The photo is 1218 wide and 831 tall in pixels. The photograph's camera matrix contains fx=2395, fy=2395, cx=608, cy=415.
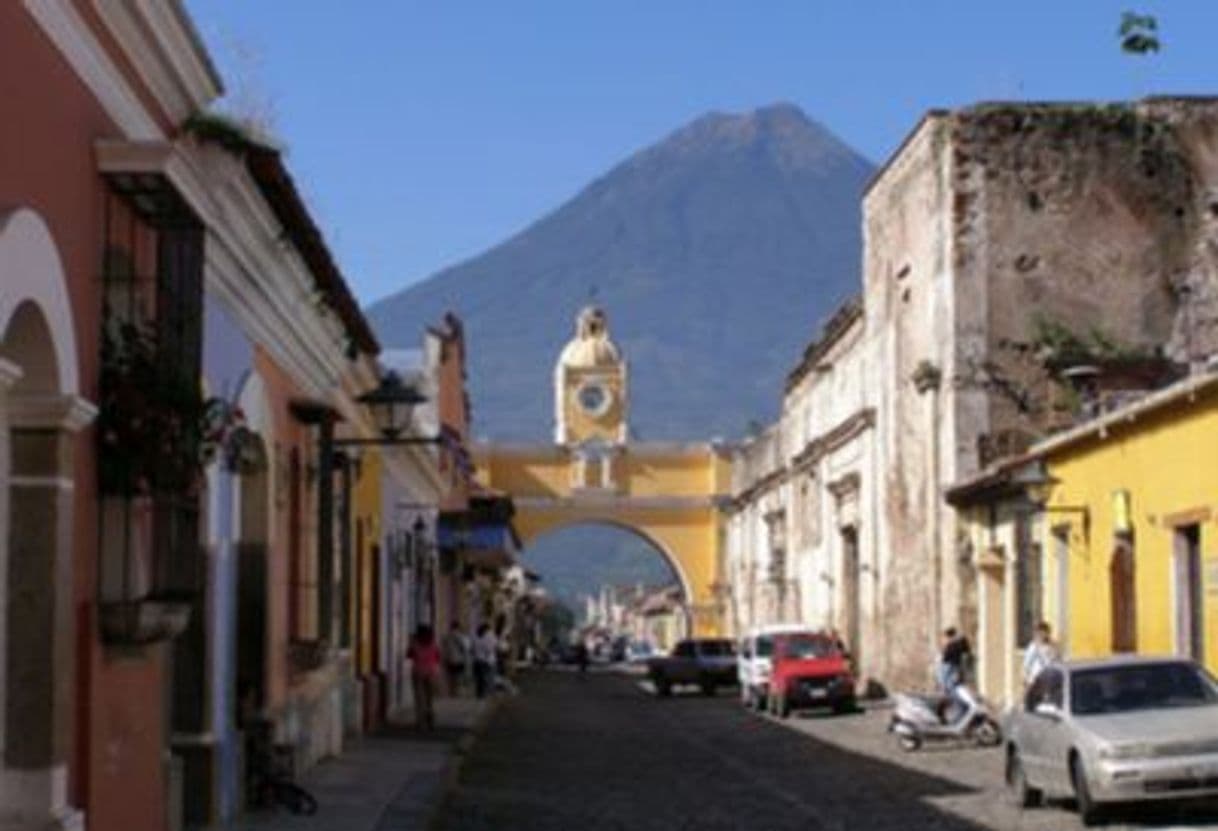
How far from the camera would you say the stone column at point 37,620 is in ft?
29.3

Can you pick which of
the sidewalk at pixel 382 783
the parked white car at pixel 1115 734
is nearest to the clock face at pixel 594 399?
the sidewalk at pixel 382 783

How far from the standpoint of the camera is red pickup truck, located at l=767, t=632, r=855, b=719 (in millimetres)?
38281

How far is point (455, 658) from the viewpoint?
45.2 meters

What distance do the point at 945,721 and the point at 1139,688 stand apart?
9.91 metres

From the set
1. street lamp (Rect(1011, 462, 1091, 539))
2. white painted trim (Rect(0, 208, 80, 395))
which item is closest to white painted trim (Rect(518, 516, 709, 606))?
street lamp (Rect(1011, 462, 1091, 539))

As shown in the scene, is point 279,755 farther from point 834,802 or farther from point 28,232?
point 28,232

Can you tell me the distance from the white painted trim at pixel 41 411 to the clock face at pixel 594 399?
2916 inches

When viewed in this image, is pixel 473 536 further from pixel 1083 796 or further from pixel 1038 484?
pixel 1083 796

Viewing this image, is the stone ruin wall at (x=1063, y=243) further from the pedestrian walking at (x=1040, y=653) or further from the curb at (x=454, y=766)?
the curb at (x=454, y=766)

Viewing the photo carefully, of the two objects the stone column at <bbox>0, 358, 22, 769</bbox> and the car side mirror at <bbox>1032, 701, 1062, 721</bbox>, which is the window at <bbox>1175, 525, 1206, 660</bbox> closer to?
the car side mirror at <bbox>1032, 701, 1062, 721</bbox>

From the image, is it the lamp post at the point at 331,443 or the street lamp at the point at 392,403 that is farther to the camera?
the street lamp at the point at 392,403

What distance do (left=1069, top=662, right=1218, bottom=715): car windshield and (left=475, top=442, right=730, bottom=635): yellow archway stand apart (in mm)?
58947

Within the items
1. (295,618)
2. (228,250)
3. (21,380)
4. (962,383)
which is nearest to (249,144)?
(228,250)

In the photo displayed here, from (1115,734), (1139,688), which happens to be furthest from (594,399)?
(1115,734)
